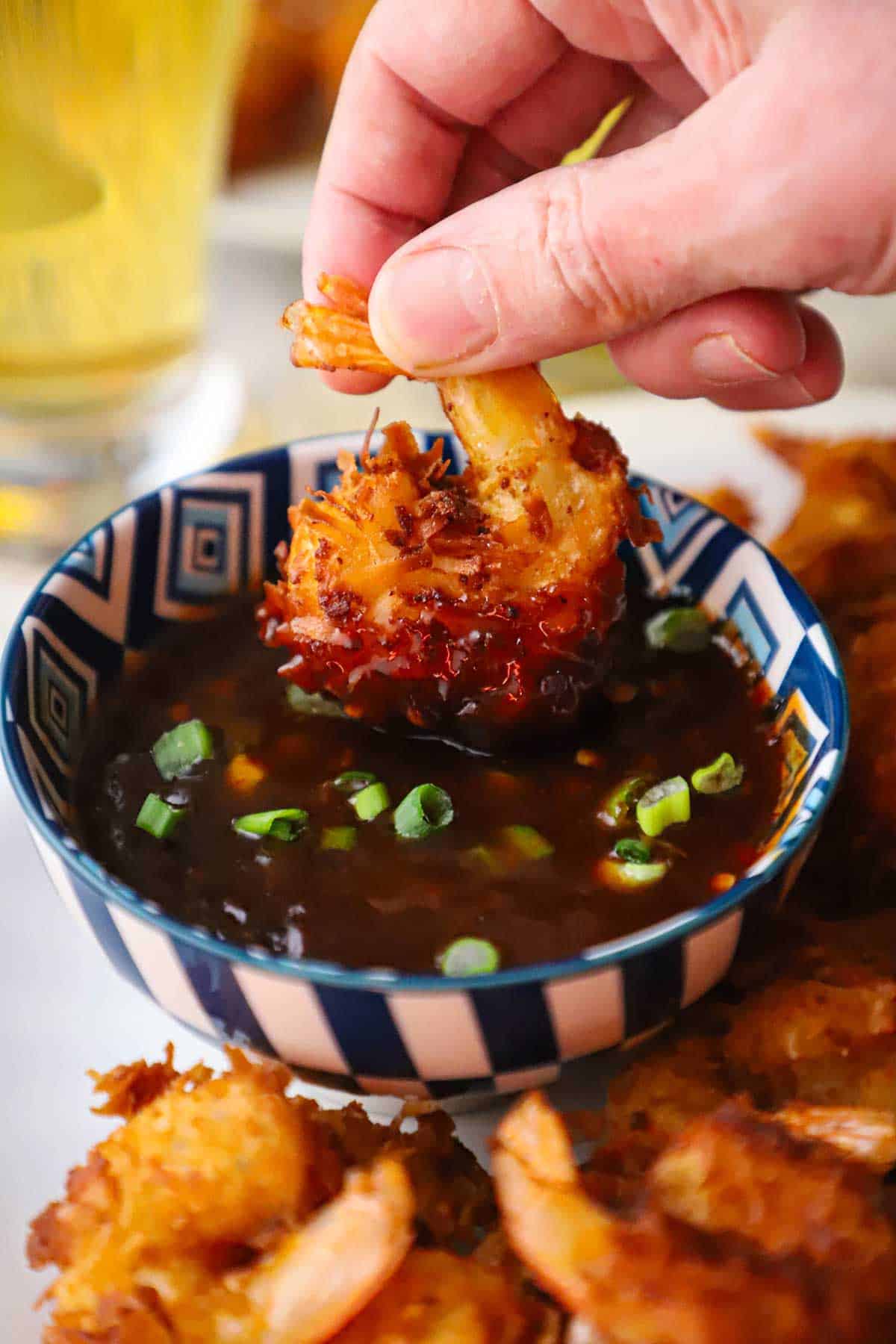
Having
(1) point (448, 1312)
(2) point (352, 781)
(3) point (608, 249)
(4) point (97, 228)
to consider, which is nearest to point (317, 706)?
(2) point (352, 781)

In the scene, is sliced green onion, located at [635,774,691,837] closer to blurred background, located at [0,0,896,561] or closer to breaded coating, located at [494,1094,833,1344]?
breaded coating, located at [494,1094,833,1344]

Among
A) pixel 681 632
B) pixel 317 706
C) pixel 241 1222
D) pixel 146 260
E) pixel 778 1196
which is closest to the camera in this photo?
pixel 778 1196

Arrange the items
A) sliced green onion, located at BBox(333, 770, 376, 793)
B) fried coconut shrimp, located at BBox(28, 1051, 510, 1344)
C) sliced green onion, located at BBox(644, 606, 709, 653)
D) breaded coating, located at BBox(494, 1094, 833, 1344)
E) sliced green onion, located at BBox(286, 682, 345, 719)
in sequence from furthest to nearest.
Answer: sliced green onion, located at BBox(644, 606, 709, 653) < sliced green onion, located at BBox(286, 682, 345, 719) < sliced green onion, located at BBox(333, 770, 376, 793) < fried coconut shrimp, located at BBox(28, 1051, 510, 1344) < breaded coating, located at BBox(494, 1094, 833, 1344)

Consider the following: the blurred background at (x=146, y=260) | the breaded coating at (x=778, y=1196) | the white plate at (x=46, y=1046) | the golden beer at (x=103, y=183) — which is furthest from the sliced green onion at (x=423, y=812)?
the golden beer at (x=103, y=183)

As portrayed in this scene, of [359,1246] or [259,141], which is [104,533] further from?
[259,141]

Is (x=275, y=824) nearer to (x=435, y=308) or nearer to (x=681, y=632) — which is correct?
(x=435, y=308)

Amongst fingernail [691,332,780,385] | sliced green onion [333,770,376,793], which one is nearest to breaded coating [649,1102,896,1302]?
sliced green onion [333,770,376,793]
